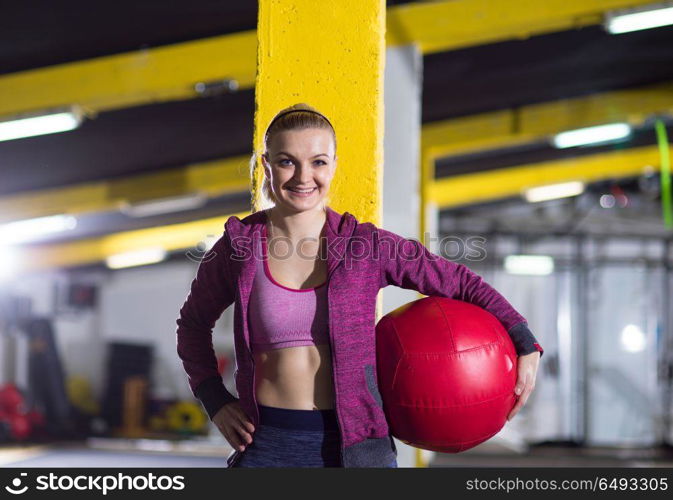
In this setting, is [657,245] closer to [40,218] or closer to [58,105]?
[40,218]

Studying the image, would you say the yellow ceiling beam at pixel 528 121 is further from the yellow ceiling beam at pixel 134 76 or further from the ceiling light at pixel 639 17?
the ceiling light at pixel 639 17

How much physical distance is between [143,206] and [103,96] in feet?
11.3

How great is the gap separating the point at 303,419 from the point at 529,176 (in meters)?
9.16

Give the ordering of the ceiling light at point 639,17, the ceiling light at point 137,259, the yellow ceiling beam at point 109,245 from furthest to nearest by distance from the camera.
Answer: the ceiling light at point 137,259, the yellow ceiling beam at point 109,245, the ceiling light at point 639,17

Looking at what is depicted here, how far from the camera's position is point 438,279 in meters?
2.29

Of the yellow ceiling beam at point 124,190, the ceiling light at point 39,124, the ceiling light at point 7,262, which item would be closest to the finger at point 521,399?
the ceiling light at point 39,124

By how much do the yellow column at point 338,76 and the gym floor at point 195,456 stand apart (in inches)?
287

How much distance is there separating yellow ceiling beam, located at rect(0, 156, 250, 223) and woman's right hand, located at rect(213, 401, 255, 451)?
6.92m

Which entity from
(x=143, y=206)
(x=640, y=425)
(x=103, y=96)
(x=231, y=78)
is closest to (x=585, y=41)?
(x=231, y=78)

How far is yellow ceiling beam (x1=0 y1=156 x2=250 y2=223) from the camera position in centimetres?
912

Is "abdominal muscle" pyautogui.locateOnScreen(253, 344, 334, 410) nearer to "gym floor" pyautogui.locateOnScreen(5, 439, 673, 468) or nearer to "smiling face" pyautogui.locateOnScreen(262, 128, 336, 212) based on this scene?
"smiling face" pyautogui.locateOnScreen(262, 128, 336, 212)

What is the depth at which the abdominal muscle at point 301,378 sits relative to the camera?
2.13m

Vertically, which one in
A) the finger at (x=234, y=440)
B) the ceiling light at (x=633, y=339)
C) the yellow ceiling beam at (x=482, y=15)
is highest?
the yellow ceiling beam at (x=482, y=15)

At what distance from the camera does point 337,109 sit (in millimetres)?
2863
